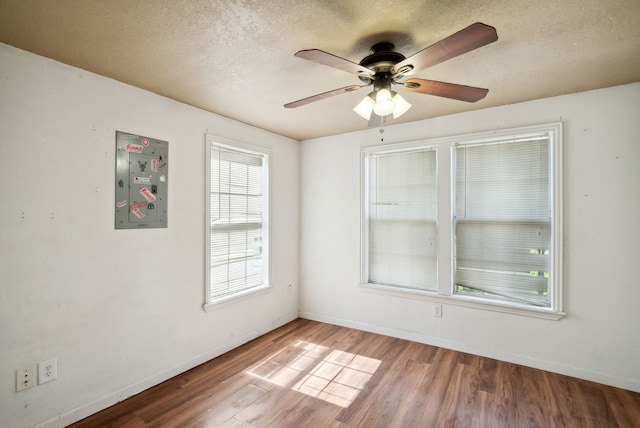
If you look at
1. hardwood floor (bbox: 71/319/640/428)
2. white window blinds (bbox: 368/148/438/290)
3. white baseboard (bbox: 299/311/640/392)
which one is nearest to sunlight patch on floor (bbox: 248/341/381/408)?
hardwood floor (bbox: 71/319/640/428)

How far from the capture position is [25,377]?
1858mm

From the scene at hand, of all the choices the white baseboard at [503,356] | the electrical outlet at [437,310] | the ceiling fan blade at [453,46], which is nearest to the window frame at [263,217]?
the white baseboard at [503,356]

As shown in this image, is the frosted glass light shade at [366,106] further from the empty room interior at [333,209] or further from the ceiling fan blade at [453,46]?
the ceiling fan blade at [453,46]

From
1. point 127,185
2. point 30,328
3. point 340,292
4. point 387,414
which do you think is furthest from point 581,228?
point 30,328

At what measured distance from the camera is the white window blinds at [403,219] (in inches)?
131

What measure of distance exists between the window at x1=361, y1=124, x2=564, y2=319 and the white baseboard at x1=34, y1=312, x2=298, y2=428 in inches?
63.3

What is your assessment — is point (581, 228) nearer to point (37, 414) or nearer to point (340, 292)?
point (340, 292)

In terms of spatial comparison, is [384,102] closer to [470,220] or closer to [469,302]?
[470,220]

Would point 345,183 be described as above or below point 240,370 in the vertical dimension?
above

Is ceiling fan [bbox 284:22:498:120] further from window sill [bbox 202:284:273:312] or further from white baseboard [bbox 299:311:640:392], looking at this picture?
white baseboard [bbox 299:311:640:392]

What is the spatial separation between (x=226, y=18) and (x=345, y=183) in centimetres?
248

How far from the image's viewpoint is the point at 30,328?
189cm

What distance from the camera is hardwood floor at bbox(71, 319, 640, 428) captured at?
208 centimetres

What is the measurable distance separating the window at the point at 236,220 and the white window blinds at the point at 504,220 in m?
2.19
